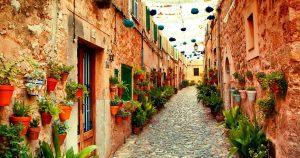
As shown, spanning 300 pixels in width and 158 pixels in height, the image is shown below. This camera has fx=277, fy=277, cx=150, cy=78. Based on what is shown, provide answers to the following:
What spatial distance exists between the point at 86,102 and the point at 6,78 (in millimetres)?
3097

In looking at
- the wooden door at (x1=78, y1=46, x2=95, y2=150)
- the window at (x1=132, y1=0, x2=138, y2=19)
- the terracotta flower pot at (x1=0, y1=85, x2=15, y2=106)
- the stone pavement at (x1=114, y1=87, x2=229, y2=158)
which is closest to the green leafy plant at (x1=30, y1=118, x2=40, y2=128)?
the terracotta flower pot at (x1=0, y1=85, x2=15, y2=106)

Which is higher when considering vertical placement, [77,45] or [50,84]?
[77,45]

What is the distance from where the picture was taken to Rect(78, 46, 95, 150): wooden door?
536 centimetres

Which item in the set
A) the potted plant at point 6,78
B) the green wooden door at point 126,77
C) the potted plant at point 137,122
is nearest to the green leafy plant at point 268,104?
the potted plant at point 6,78

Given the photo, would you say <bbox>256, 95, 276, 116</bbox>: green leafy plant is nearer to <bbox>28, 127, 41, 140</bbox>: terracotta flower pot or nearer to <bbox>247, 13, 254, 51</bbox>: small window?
A: <bbox>247, 13, 254, 51</bbox>: small window

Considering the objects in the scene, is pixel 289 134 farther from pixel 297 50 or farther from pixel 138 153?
pixel 138 153

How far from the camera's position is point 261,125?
18.1 ft

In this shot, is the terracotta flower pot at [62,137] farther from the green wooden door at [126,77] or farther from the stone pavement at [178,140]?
the green wooden door at [126,77]

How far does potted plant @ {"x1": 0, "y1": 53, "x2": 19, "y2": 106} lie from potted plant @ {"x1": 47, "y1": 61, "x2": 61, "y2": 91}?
0.71 m

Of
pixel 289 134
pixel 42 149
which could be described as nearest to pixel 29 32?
pixel 42 149

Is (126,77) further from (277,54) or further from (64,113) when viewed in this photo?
(277,54)

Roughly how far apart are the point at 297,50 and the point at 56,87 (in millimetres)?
3347

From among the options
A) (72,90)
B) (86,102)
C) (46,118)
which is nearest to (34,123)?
(46,118)

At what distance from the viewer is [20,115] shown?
2.87 meters
